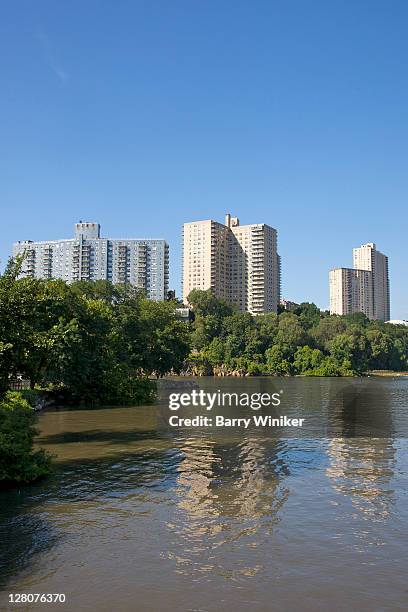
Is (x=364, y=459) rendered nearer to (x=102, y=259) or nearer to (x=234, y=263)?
(x=102, y=259)

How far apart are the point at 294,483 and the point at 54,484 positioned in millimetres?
6995

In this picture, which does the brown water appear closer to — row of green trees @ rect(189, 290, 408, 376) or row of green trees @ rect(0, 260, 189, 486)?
row of green trees @ rect(0, 260, 189, 486)

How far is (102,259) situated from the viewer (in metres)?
166

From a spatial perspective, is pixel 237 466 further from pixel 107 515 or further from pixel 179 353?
pixel 179 353

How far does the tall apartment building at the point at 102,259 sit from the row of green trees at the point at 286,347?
36897 mm

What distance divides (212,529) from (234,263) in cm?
18398

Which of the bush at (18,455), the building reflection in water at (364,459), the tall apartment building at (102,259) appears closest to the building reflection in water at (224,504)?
the building reflection in water at (364,459)

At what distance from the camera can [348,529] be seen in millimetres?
12523

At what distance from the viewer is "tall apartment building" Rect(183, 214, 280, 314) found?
18800cm

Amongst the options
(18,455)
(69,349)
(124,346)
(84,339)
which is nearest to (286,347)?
(124,346)

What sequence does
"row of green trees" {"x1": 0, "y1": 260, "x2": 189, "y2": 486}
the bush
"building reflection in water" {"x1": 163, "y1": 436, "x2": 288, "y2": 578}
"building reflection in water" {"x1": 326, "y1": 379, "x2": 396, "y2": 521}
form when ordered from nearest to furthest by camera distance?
"building reflection in water" {"x1": 163, "y1": 436, "x2": 288, "y2": 578}, "building reflection in water" {"x1": 326, "y1": 379, "x2": 396, "y2": 521}, the bush, "row of green trees" {"x1": 0, "y1": 260, "x2": 189, "y2": 486}

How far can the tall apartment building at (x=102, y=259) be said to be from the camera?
542 ft

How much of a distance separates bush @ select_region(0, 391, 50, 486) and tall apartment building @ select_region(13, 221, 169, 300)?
147 meters

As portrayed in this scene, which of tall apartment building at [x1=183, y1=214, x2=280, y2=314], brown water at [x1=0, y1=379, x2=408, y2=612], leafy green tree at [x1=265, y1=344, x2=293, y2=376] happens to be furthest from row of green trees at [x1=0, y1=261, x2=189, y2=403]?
tall apartment building at [x1=183, y1=214, x2=280, y2=314]
